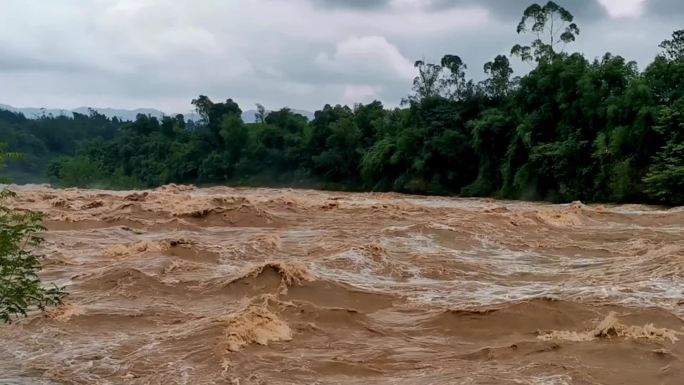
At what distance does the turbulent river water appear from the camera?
24.4 feet

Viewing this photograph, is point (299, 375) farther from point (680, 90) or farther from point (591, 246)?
point (680, 90)

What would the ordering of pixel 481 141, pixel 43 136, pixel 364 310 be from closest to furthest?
pixel 364 310, pixel 481 141, pixel 43 136

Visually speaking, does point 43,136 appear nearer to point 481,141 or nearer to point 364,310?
point 481,141

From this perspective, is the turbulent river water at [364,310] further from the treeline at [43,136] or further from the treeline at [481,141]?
the treeline at [43,136]

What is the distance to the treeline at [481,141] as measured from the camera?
28.8 metres

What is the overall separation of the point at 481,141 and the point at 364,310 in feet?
90.1

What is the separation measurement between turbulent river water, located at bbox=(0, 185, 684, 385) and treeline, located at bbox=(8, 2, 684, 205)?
12.0m

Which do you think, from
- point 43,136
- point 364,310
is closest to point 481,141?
point 364,310

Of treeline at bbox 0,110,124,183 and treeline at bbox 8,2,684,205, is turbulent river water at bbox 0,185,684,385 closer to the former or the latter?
treeline at bbox 8,2,684,205

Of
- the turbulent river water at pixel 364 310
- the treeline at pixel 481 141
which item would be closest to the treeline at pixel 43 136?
the treeline at pixel 481 141

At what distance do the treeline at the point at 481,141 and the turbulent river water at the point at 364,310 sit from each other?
12013mm

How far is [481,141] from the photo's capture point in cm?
3662

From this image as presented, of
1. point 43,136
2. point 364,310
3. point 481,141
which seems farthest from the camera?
point 43,136

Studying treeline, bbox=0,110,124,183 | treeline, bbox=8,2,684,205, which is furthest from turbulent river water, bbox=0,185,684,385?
treeline, bbox=0,110,124,183
